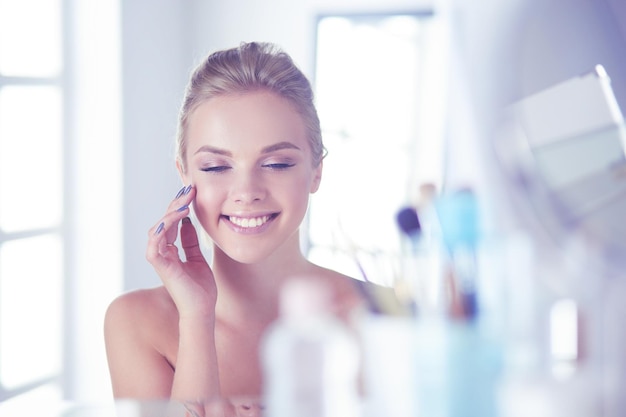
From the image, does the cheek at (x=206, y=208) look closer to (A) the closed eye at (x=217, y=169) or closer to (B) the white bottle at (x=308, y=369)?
(A) the closed eye at (x=217, y=169)

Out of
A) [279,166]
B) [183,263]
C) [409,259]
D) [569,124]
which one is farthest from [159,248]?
[569,124]

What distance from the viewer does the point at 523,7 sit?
63 centimetres

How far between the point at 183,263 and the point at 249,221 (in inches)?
2.8

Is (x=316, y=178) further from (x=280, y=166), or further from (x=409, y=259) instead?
(x=409, y=259)

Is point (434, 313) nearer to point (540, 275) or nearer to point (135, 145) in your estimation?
point (540, 275)

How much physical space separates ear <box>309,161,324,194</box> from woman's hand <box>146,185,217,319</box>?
11 cm

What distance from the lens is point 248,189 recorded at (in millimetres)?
642

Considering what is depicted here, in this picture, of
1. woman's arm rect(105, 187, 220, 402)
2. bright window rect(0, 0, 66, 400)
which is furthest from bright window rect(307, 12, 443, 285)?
bright window rect(0, 0, 66, 400)

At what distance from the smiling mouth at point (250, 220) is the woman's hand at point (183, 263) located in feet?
0.13

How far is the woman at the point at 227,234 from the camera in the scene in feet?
2.12

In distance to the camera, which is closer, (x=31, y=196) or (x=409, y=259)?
(x=409, y=259)

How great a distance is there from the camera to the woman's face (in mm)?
642

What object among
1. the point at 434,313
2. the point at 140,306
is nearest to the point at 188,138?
the point at 140,306

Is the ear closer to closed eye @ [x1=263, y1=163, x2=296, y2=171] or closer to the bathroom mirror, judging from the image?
closed eye @ [x1=263, y1=163, x2=296, y2=171]
